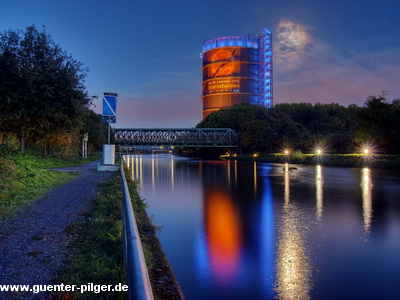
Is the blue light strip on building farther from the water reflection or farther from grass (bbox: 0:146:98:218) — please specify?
the water reflection

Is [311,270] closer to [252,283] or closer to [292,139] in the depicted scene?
[252,283]

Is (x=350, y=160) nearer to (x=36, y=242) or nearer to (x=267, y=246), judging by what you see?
(x=267, y=246)

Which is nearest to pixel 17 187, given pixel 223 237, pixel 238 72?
pixel 223 237

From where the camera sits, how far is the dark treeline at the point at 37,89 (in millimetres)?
22984

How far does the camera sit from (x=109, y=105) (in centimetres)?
2180

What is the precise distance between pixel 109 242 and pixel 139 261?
3169mm

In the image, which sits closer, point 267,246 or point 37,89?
point 267,246

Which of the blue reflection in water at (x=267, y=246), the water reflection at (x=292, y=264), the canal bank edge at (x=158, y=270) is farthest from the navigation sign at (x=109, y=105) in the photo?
the canal bank edge at (x=158, y=270)

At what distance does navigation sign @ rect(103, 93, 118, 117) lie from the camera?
21.6m

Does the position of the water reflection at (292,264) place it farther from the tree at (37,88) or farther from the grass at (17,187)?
the tree at (37,88)

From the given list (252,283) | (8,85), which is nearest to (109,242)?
(252,283)

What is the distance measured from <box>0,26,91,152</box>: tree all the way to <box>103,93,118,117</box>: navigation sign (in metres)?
4.13

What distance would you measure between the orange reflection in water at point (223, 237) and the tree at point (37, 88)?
16.0 m

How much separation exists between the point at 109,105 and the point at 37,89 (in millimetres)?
5964
